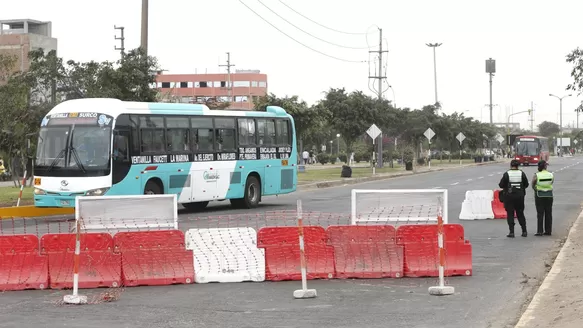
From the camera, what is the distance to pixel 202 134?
26625 mm

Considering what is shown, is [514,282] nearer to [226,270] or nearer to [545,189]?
[226,270]

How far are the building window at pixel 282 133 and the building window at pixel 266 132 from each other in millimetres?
262

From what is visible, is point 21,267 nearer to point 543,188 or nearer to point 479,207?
point 543,188

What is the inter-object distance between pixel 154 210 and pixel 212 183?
1307 centimetres

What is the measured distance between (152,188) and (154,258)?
12.6 m

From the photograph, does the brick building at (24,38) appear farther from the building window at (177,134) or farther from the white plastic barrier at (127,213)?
the white plastic barrier at (127,213)

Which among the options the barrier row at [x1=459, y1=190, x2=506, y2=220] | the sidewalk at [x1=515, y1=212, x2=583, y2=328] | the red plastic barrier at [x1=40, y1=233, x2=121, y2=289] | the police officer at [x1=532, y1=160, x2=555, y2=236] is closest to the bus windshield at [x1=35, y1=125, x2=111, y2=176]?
the barrier row at [x1=459, y1=190, x2=506, y2=220]

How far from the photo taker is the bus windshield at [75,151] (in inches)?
910

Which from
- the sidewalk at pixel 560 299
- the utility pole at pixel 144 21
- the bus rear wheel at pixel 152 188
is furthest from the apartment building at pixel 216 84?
the sidewalk at pixel 560 299

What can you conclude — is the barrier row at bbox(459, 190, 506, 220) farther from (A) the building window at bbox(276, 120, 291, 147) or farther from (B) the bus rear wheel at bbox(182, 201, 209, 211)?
(B) the bus rear wheel at bbox(182, 201, 209, 211)

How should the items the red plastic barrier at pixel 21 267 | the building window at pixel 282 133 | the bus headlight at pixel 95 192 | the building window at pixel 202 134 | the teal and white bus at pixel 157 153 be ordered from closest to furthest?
the red plastic barrier at pixel 21 267 → the bus headlight at pixel 95 192 → the teal and white bus at pixel 157 153 → the building window at pixel 202 134 → the building window at pixel 282 133

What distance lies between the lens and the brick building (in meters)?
90.6

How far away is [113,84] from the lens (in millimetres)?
33469

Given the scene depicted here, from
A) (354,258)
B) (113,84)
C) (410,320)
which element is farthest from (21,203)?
(410,320)
